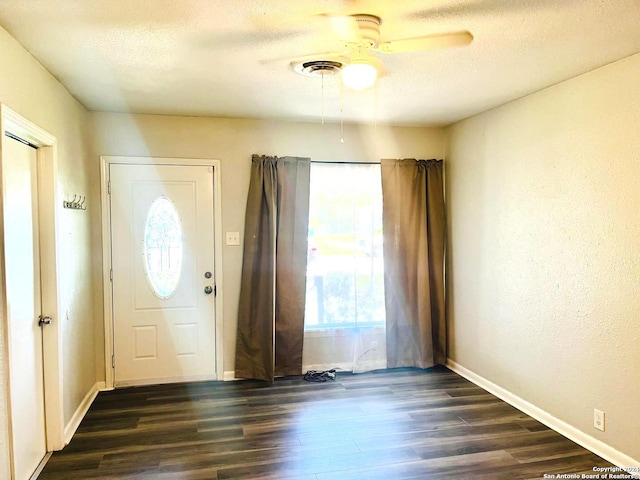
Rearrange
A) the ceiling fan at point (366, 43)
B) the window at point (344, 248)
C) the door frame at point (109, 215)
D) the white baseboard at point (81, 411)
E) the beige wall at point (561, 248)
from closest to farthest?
1. the ceiling fan at point (366, 43)
2. the beige wall at point (561, 248)
3. the white baseboard at point (81, 411)
4. the door frame at point (109, 215)
5. the window at point (344, 248)

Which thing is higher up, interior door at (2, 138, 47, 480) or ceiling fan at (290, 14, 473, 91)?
ceiling fan at (290, 14, 473, 91)

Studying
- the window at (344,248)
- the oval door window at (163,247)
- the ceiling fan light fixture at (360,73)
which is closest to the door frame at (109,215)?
the oval door window at (163,247)

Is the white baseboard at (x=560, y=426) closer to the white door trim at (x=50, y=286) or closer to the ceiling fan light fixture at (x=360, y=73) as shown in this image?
the ceiling fan light fixture at (x=360, y=73)

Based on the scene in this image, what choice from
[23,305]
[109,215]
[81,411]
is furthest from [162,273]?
[23,305]

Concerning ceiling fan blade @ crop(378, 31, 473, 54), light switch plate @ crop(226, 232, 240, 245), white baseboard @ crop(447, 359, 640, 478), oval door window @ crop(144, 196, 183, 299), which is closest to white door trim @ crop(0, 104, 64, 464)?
oval door window @ crop(144, 196, 183, 299)

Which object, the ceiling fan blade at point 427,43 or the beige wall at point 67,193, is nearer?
the ceiling fan blade at point 427,43

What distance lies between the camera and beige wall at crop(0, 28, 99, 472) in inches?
91.1

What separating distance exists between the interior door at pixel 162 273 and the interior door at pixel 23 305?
1234 millimetres

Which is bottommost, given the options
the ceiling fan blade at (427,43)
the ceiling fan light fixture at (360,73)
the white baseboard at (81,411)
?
the white baseboard at (81,411)

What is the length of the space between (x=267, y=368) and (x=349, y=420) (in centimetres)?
110

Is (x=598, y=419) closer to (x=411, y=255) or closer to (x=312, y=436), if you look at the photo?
(x=312, y=436)

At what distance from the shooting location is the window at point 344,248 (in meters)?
4.45

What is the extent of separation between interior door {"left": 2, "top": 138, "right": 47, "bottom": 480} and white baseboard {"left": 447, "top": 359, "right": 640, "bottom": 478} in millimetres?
3336

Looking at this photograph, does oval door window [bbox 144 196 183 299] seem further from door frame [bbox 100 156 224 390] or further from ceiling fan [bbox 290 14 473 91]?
ceiling fan [bbox 290 14 473 91]
